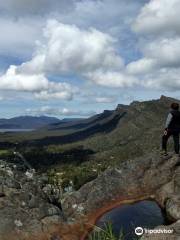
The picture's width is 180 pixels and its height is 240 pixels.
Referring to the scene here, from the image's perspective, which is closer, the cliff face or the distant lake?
the cliff face

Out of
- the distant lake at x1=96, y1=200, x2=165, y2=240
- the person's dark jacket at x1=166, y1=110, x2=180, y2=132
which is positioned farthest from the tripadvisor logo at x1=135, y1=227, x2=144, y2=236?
the person's dark jacket at x1=166, y1=110, x2=180, y2=132

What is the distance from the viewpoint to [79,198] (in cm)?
3225

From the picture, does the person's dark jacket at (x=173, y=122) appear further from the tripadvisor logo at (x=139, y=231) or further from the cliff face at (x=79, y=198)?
the tripadvisor logo at (x=139, y=231)

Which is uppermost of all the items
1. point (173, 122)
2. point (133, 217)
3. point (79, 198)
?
point (173, 122)

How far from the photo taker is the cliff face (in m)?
27.5

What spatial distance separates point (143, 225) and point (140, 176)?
5585 mm

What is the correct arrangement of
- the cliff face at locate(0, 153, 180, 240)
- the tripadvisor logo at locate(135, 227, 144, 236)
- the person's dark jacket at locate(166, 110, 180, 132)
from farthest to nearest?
the person's dark jacket at locate(166, 110, 180, 132)
the cliff face at locate(0, 153, 180, 240)
the tripadvisor logo at locate(135, 227, 144, 236)

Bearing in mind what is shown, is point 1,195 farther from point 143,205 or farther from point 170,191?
point 170,191

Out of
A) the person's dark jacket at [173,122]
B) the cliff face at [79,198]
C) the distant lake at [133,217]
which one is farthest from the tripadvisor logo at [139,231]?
the person's dark jacket at [173,122]

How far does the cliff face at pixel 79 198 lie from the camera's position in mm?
27516

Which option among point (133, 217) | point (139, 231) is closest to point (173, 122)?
point (133, 217)

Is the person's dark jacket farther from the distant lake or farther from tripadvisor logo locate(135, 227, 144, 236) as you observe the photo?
tripadvisor logo locate(135, 227, 144, 236)

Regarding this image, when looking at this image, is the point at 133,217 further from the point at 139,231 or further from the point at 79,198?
the point at 139,231

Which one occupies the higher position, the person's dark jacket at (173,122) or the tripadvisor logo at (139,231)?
the person's dark jacket at (173,122)
